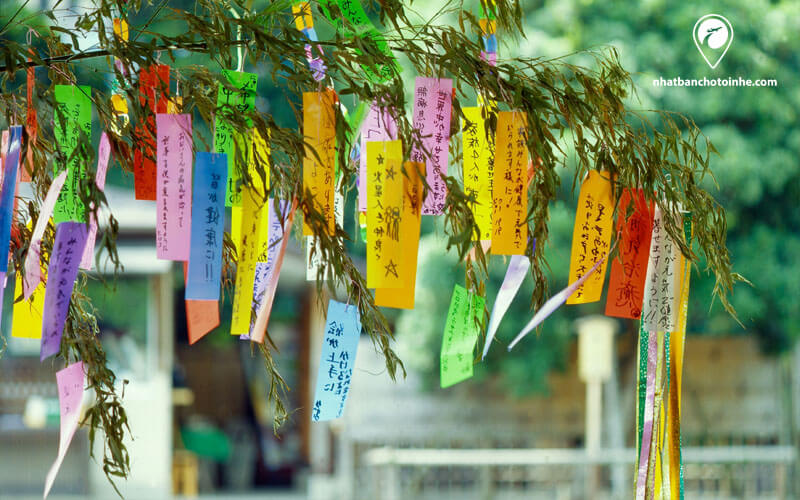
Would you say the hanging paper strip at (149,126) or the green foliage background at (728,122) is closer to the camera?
the hanging paper strip at (149,126)

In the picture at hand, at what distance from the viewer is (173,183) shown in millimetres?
1505

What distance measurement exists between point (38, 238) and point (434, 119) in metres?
0.64

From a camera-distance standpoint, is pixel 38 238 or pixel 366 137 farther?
pixel 366 137

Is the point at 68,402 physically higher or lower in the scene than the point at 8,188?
lower

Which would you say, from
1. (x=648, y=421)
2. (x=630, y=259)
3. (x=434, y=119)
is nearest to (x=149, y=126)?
(x=434, y=119)

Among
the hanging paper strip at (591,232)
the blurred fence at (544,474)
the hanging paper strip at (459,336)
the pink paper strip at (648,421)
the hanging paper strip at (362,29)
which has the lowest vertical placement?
the blurred fence at (544,474)

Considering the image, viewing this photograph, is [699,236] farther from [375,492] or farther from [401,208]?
[375,492]

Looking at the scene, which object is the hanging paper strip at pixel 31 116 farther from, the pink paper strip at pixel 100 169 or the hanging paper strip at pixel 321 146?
the hanging paper strip at pixel 321 146

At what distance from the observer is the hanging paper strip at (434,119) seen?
1604mm

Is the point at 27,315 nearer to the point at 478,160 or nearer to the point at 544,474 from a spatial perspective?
the point at 478,160

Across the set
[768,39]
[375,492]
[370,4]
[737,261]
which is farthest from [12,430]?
[370,4]

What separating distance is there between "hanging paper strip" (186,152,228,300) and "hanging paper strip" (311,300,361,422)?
20 cm

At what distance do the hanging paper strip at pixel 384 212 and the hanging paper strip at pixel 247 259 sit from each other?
6.8 inches

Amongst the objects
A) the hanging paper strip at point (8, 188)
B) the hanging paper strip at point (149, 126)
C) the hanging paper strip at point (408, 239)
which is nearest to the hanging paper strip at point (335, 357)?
the hanging paper strip at point (408, 239)
